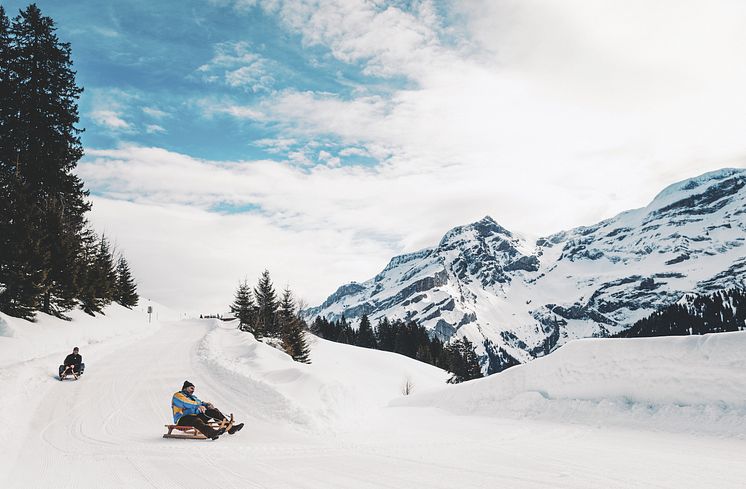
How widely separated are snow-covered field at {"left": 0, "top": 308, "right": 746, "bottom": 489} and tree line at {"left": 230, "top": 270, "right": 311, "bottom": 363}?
21534 millimetres

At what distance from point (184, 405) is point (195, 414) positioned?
0.45 metres

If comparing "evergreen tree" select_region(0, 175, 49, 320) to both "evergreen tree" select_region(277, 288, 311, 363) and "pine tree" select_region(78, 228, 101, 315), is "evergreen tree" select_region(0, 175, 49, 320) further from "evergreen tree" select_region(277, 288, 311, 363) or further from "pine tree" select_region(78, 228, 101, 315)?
"evergreen tree" select_region(277, 288, 311, 363)

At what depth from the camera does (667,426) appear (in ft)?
39.3

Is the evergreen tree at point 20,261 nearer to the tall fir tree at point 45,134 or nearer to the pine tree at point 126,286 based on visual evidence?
the tall fir tree at point 45,134

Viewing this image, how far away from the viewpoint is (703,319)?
146500 mm

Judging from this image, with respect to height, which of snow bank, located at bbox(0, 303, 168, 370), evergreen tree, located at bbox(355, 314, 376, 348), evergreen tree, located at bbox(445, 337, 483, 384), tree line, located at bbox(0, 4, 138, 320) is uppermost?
tree line, located at bbox(0, 4, 138, 320)

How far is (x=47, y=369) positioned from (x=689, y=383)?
22540 mm

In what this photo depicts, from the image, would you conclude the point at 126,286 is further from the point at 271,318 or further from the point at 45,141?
the point at 45,141

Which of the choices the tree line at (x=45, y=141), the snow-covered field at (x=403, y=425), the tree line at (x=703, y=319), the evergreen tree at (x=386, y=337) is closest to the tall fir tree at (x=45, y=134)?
the tree line at (x=45, y=141)

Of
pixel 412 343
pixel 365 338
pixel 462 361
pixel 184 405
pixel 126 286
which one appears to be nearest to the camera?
pixel 184 405

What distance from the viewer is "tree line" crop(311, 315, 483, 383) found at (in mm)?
84500

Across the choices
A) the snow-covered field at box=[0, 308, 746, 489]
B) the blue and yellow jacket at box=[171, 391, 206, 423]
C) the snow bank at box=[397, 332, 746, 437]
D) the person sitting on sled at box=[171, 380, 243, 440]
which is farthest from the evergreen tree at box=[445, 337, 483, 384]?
the blue and yellow jacket at box=[171, 391, 206, 423]

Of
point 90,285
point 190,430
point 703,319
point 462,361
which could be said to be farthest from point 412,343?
point 703,319

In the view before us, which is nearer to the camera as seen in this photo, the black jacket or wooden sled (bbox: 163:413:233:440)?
wooden sled (bbox: 163:413:233:440)
